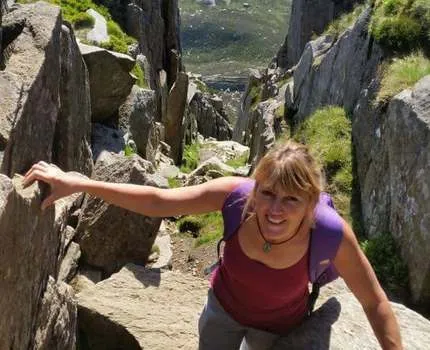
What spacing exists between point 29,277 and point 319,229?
14.5 ft

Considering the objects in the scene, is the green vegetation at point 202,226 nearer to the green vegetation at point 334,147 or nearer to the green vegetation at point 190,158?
the green vegetation at point 334,147

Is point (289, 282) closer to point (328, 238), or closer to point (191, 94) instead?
point (328, 238)

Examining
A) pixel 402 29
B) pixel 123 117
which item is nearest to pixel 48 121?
pixel 402 29

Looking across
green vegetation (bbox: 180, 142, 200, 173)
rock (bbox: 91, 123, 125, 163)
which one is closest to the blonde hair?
rock (bbox: 91, 123, 125, 163)

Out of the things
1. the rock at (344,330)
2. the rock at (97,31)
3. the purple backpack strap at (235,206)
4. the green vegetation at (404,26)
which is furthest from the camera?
the rock at (97,31)

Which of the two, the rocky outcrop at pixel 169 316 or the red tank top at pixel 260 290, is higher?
the red tank top at pixel 260 290

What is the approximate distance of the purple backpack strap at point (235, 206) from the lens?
6621 mm

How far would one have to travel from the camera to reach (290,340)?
24.9 ft

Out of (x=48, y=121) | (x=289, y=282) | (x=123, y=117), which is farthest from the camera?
(x=123, y=117)

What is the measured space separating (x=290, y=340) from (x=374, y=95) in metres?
13.8

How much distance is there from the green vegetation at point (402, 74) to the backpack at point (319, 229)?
480 inches

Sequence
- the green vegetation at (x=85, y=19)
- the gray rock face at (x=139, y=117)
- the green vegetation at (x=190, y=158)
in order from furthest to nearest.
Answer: the green vegetation at (x=190, y=158)
the green vegetation at (x=85, y=19)
the gray rock face at (x=139, y=117)

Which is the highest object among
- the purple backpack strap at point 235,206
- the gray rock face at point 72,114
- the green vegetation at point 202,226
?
the purple backpack strap at point 235,206

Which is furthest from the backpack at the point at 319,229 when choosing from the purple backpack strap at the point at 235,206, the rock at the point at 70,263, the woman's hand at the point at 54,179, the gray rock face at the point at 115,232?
the gray rock face at the point at 115,232
